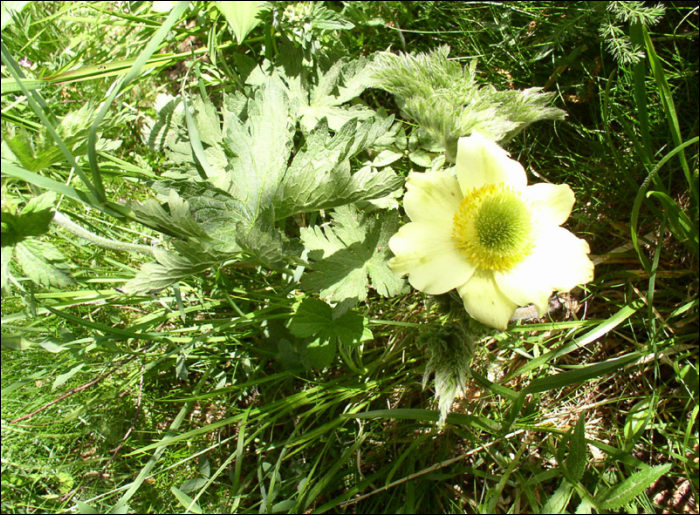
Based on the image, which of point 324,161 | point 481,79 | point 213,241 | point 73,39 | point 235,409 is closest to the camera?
point 213,241

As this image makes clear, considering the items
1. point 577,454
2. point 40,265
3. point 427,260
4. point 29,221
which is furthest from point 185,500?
point 577,454

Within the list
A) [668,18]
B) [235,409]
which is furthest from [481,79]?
[235,409]

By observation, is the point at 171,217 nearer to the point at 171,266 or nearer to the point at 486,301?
the point at 171,266

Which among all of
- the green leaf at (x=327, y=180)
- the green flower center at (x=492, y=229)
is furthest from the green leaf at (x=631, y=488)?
the green leaf at (x=327, y=180)

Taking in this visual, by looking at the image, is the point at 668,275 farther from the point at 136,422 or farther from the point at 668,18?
the point at 136,422

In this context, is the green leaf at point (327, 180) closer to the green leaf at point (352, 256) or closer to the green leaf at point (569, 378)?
the green leaf at point (352, 256)

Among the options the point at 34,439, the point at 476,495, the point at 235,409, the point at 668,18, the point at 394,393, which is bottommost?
the point at 476,495
